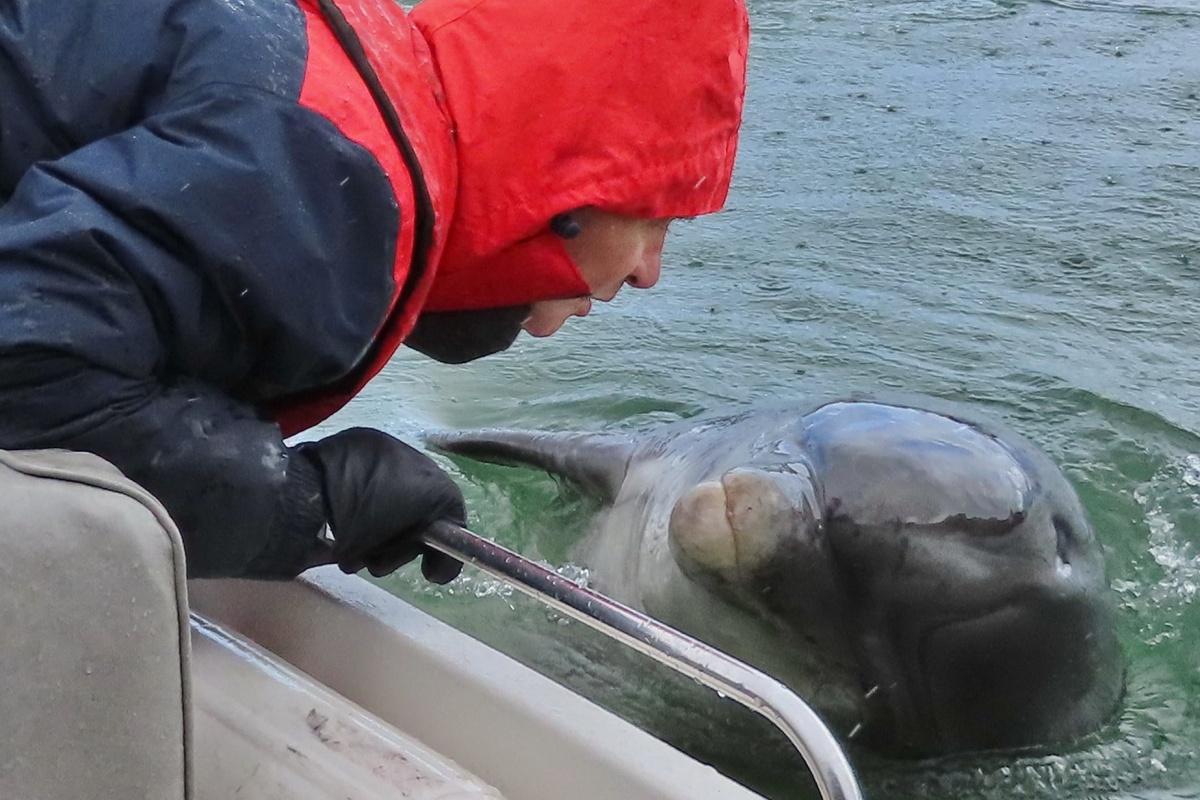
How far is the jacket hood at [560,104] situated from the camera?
2.28m

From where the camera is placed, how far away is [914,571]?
9.27 feet

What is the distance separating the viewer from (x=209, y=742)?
2.07 meters

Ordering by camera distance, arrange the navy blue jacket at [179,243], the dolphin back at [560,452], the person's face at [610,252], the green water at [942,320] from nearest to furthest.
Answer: the navy blue jacket at [179,243] < the person's face at [610,252] < the green water at [942,320] < the dolphin back at [560,452]

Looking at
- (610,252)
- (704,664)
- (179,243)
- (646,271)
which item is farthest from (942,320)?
(179,243)

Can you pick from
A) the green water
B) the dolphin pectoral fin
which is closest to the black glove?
the dolphin pectoral fin

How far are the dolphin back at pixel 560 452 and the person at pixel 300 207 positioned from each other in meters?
1.34

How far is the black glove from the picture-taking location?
237cm

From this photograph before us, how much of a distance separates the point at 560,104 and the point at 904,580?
1.21 metres

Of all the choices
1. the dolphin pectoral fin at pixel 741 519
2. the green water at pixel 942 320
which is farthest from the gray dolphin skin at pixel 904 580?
the green water at pixel 942 320

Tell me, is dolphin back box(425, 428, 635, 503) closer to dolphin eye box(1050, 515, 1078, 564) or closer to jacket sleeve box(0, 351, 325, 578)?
dolphin eye box(1050, 515, 1078, 564)

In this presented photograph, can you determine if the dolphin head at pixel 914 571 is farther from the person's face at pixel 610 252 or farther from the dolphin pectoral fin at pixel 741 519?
the person's face at pixel 610 252

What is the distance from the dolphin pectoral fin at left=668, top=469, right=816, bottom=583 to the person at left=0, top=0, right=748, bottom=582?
46 cm

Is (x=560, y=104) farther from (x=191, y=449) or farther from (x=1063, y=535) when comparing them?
(x=1063, y=535)

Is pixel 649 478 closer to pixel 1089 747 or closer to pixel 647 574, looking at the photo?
pixel 647 574
